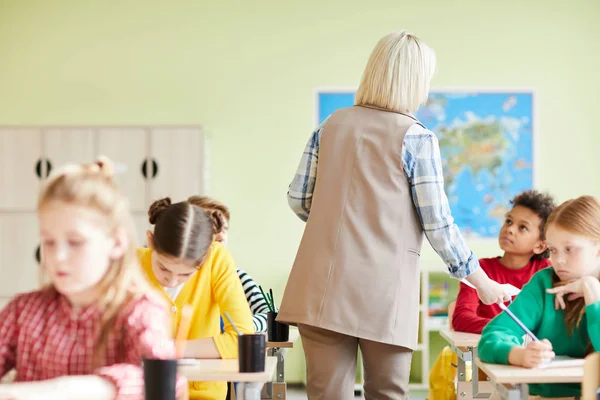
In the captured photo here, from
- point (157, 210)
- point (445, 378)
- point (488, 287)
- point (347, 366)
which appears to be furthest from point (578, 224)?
point (445, 378)

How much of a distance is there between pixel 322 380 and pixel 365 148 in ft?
2.26

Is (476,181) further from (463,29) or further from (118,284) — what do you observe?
(118,284)

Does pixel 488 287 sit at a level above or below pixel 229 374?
above

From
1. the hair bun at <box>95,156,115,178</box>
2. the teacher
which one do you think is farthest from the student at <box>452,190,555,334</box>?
the hair bun at <box>95,156,115,178</box>

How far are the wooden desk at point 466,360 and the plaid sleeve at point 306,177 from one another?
2.50 ft

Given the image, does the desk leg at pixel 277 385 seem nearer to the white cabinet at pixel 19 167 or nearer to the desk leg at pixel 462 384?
the desk leg at pixel 462 384

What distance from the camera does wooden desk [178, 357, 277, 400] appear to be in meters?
2.04

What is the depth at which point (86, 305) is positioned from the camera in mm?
1477

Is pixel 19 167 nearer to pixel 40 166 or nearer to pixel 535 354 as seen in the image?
pixel 40 166

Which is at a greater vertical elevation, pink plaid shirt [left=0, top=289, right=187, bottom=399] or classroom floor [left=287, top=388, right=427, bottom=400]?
pink plaid shirt [left=0, top=289, right=187, bottom=399]

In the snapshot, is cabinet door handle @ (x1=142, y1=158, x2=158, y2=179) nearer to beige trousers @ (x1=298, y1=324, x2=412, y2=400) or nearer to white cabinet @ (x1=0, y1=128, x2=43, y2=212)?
white cabinet @ (x1=0, y1=128, x2=43, y2=212)

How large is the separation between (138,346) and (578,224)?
1439 millimetres

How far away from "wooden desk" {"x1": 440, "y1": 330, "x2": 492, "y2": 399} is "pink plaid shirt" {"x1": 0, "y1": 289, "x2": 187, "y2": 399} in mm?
1589

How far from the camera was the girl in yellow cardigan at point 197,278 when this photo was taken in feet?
7.84
